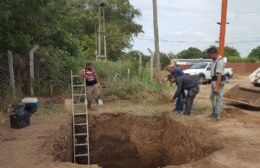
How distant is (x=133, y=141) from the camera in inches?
612

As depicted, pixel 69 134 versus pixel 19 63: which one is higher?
pixel 19 63

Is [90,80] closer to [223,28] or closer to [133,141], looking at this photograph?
[133,141]

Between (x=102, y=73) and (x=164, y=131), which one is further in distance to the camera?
→ (x=102, y=73)

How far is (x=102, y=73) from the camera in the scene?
22.8m

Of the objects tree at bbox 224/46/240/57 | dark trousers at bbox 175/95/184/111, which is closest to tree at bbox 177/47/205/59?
tree at bbox 224/46/240/57

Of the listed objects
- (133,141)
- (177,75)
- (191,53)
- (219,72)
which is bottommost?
(133,141)

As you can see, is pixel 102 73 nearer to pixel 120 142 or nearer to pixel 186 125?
pixel 120 142

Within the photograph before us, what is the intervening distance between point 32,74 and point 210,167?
12.1 metres

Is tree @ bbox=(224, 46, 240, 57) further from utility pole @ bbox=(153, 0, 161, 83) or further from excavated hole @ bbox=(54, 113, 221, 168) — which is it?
excavated hole @ bbox=(54, 113, 221, 168)

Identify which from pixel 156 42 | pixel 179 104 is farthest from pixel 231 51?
pixel 179 104

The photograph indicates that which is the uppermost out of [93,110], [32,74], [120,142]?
[32,74]

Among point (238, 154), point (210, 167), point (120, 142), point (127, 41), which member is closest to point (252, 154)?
point (238, 154)

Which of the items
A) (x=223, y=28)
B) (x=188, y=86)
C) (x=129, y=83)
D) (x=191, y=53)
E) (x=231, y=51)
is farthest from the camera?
(x=231, y=51)

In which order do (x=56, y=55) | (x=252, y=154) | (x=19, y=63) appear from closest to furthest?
1. (x=252, y=154)
2. (x=19, y=63)
3. (x=56, y=55)
